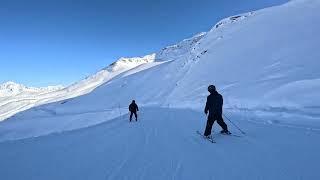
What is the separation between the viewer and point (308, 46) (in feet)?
91.6

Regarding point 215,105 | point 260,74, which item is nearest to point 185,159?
point 215,105

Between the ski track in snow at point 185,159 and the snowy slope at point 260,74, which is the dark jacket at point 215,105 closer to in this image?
the ski track in snow at point 185,159

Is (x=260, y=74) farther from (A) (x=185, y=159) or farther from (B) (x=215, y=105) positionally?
(A) (x=185, y=159)

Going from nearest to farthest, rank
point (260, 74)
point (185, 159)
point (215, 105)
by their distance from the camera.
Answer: point (185, 159) < point (215, 105) < point (260, 74)

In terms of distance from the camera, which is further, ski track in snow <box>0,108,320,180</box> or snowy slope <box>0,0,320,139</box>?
snowy slope <box>0,0,320,139</box>

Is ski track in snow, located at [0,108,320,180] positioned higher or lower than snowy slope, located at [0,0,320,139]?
lower

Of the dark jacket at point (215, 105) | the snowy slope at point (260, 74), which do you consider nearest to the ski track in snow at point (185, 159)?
the dark jacket at point (215, 105)

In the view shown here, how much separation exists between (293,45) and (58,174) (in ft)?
97.3

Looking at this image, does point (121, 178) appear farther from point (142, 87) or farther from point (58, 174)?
point (142, 87)

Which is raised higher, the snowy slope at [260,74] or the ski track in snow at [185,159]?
the snowy slope at [260,74]

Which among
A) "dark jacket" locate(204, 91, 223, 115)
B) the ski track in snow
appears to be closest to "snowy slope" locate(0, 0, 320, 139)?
"dark jacket" locate(204, 91, 223, 115)

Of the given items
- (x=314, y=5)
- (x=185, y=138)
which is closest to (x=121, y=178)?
(x=185, y=138)

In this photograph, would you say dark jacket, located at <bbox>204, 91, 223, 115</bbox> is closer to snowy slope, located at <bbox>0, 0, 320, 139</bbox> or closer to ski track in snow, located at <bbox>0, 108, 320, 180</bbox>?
ski track in snow, located at <bbox>0, 108, 320, 180</bbox>

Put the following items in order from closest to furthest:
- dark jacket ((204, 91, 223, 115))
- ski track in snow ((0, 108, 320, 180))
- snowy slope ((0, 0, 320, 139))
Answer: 1. ski track in snow ((0, 108, 320, 180))
2. dark jacket ((204, 91, 223, 115))
3. snowy slope ((0, 0, 320, 139))
